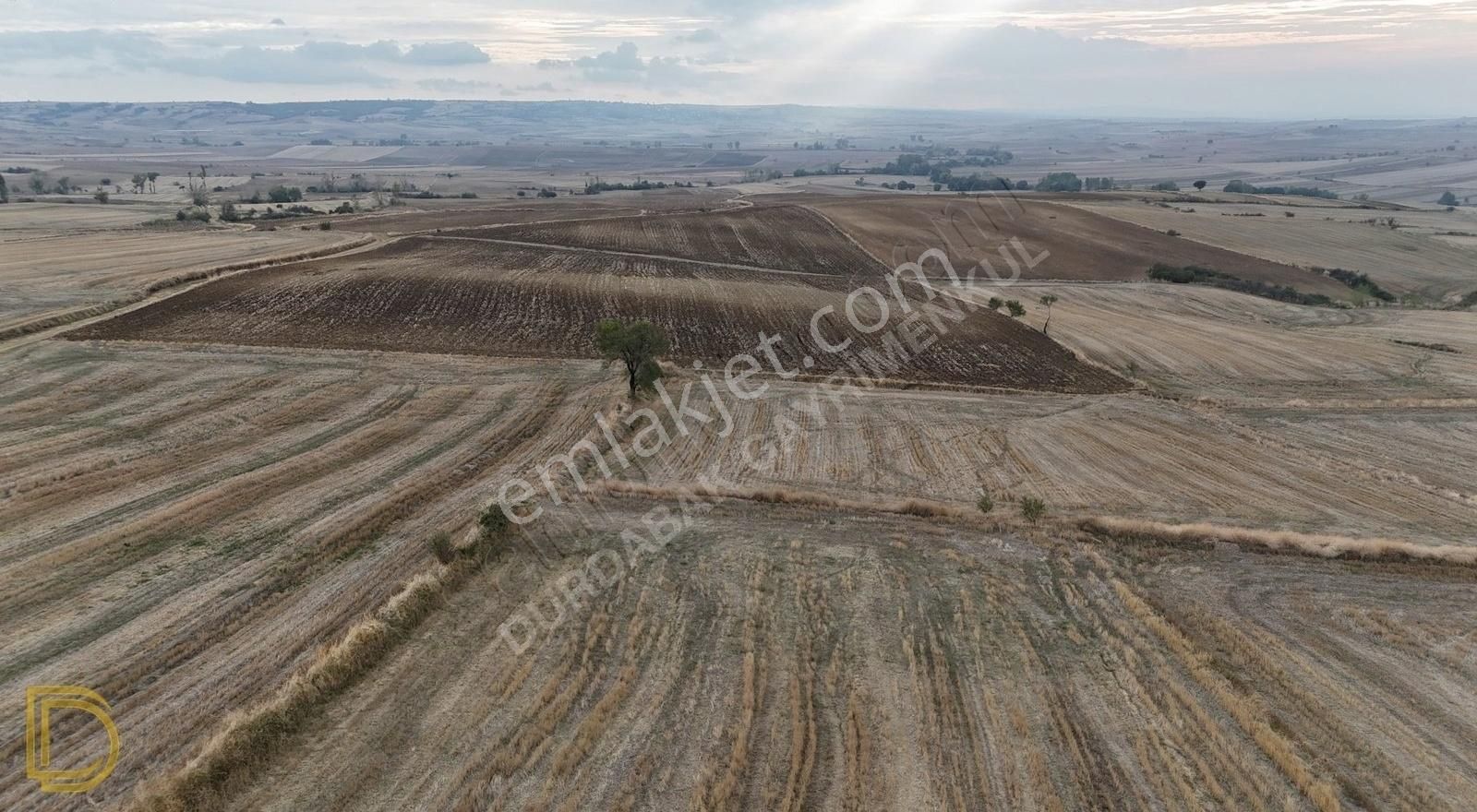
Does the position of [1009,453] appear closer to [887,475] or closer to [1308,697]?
[887,475]

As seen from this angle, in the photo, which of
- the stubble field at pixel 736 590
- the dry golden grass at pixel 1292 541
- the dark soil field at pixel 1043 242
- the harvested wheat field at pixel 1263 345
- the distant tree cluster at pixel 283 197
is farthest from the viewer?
the distant tree cluster at pixel 283 197

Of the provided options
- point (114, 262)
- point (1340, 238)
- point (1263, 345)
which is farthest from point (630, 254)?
point (1340, 238)

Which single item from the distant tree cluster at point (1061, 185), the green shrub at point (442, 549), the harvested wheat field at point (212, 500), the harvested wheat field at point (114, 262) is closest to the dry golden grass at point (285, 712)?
the harvested wheat field at point (212, 500)

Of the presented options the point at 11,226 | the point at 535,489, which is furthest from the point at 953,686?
the point at 11,226

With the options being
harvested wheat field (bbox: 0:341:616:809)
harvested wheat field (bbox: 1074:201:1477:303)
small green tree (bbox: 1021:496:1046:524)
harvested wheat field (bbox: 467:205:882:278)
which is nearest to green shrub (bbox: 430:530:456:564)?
harvested wheat field (bbox: 0:341:616:809)

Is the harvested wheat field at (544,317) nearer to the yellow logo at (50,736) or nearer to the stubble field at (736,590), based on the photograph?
the stubble field at (736,590)

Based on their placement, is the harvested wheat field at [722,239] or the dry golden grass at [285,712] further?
the harvested wheat field at [722,239]

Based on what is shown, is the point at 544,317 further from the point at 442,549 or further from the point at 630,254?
the point at 442,549
